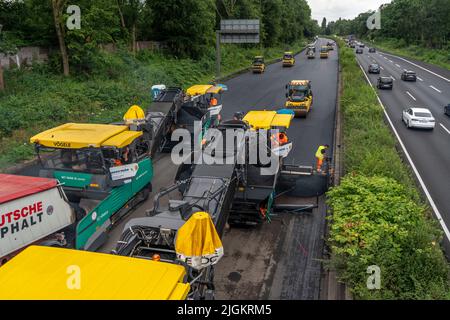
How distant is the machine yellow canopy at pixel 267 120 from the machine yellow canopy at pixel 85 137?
13.8ft

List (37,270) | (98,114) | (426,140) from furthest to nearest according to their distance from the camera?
1. (98,114)
2. (426,140)
3. (37,270)

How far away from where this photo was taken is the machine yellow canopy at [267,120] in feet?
45.9

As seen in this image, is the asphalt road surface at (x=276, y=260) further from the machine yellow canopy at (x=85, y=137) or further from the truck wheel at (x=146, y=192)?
the machine yellow canopy at (x=85, y=137)

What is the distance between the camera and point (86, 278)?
5191mm

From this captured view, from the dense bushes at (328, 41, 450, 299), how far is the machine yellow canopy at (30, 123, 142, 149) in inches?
261

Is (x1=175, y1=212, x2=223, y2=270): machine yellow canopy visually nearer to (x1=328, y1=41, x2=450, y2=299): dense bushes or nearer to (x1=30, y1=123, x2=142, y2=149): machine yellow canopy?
(x1=328, y1=41, x2=450, y2=299): dense bushes

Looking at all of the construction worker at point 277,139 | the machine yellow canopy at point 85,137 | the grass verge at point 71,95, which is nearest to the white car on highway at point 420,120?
the construction worker at point 277,139

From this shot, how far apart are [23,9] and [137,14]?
13.3 metres

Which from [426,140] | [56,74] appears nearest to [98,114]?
[56,74]

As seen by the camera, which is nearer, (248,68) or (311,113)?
(311,113)

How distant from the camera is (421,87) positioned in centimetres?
4209

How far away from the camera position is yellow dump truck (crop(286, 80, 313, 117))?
26578 millimetres
